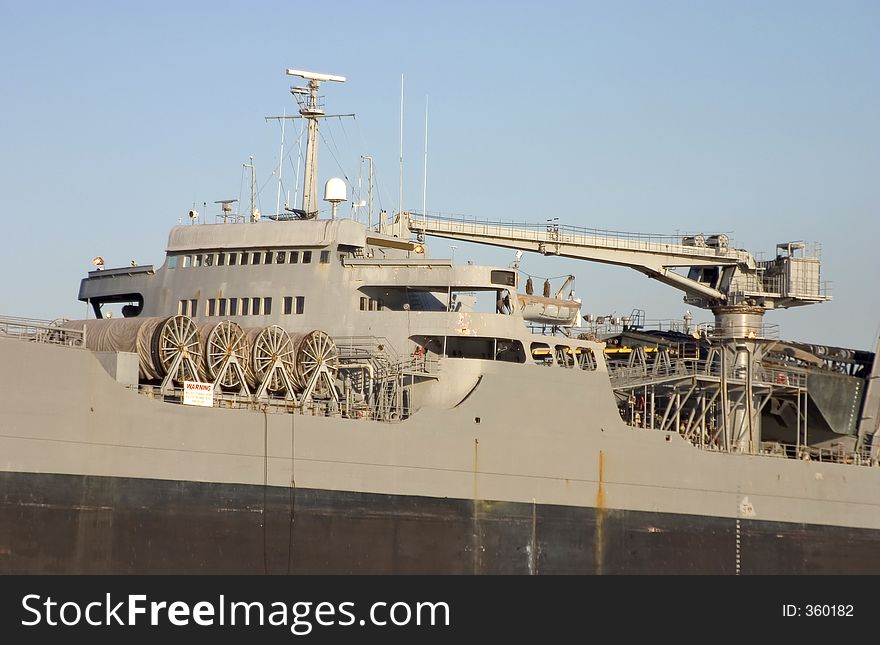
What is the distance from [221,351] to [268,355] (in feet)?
3.96

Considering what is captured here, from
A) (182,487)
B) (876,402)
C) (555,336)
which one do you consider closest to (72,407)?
(182,487)

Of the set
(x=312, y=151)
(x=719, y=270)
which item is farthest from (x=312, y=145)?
(x=719, y=270)

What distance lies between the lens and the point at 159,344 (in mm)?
27109

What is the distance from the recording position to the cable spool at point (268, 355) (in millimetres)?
28594

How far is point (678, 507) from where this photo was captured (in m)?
34.0

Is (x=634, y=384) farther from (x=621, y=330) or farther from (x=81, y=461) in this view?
(x=81, y=461)

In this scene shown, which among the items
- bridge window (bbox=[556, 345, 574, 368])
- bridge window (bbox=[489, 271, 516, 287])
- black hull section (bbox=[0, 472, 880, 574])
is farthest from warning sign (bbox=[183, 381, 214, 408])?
bridge window (bbox=[556, 345, 574, 368])

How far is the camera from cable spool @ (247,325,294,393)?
28594mm

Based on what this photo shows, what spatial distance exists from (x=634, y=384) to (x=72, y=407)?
15854 millimetres

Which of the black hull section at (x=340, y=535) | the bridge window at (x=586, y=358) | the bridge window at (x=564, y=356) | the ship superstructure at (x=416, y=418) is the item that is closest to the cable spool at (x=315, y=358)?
the ship superstructure at (x=416, y=418)

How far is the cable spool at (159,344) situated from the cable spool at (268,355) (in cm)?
137

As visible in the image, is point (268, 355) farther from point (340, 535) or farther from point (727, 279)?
point (727, 279)

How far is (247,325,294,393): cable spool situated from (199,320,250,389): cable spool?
31 centimetres
